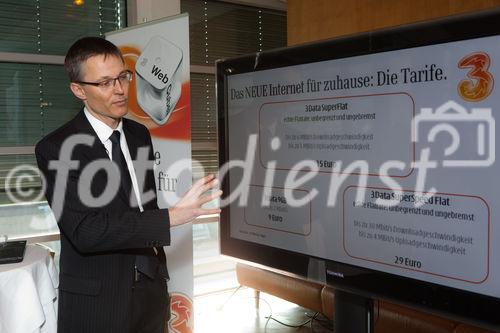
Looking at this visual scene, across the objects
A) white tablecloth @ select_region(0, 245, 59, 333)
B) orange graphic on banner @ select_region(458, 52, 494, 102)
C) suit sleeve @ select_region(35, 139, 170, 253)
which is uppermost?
orange graphic on banner @ select_region(458, 52, 494, 102)

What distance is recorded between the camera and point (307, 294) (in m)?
3.59

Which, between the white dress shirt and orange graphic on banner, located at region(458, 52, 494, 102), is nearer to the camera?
orange graphic on banner, located at region(458, 52, 494, 102)

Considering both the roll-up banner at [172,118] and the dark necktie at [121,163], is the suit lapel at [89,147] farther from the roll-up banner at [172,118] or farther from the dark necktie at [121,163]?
the roll-up banner at [172,118]

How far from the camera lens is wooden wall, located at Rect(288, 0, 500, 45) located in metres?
2.96

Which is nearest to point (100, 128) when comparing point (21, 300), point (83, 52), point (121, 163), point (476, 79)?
point (121, 163)

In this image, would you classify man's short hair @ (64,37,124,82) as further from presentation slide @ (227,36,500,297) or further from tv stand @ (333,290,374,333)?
tv stand @ (333,290,374,333)

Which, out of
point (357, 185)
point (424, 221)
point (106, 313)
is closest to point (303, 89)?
point (357, 185)

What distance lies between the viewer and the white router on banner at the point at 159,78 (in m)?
3.16

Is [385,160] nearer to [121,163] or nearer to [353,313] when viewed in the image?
[353,313]

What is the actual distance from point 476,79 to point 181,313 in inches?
107

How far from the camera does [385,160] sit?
3.53ft

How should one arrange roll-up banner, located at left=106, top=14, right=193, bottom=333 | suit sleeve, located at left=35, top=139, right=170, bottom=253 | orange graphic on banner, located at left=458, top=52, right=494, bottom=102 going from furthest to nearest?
1. roll-up banner, located at left=106, top=14, right=193, bottom=333
2. suit sleeve, located at left=35, top=139, right=170, bottom=253
3. orange graphic on banner, located at left=458, top=52, right=494, bottom=102

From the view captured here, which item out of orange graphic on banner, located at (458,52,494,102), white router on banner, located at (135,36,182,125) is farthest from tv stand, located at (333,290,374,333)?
white router on banner, located at (135,36,182,125)

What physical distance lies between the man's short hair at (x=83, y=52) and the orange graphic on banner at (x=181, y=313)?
1.86m
